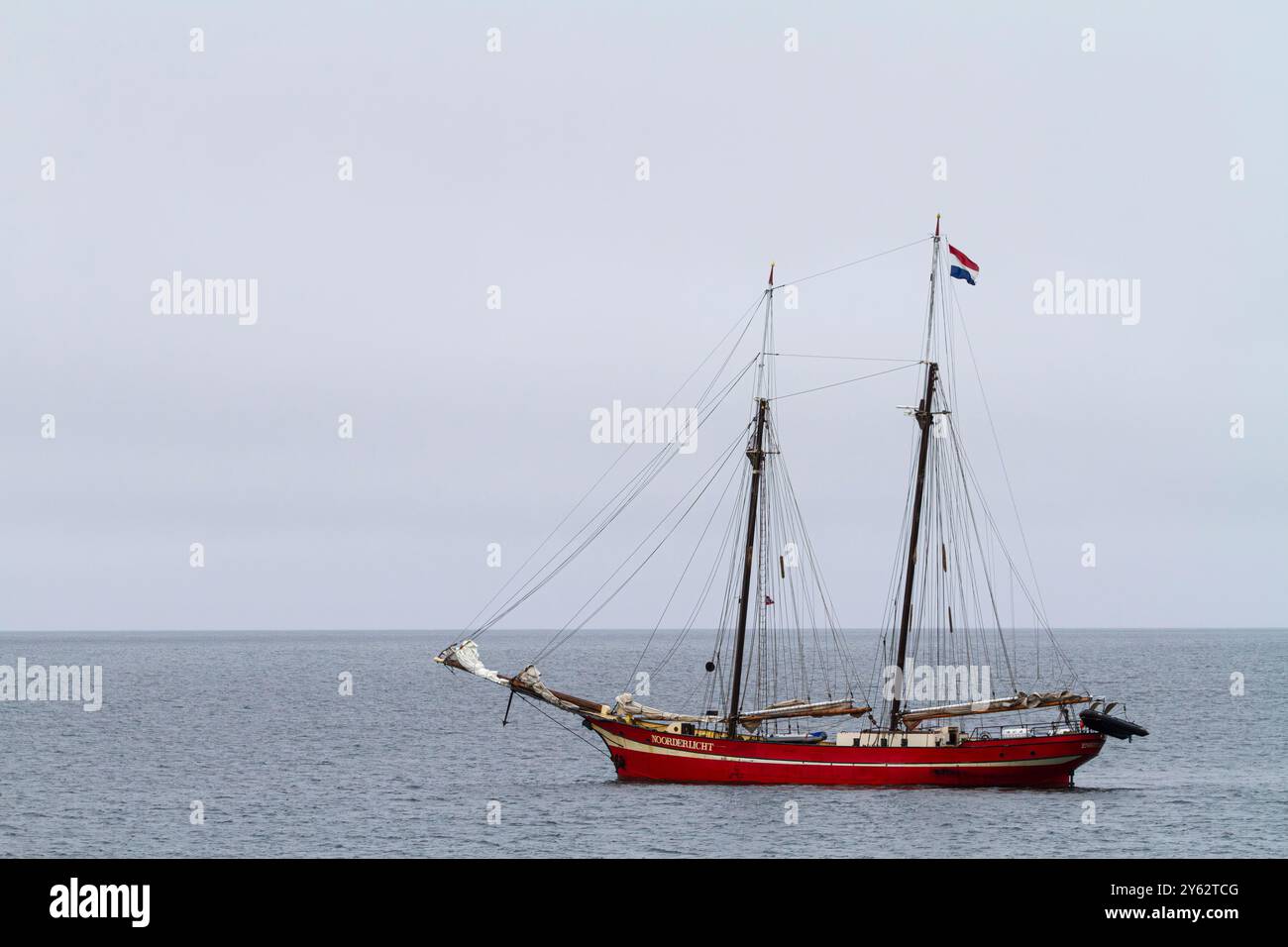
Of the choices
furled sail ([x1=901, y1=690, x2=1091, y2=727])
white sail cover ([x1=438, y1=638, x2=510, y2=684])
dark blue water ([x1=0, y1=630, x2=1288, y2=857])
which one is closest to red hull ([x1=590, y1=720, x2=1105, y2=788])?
dark blue water ([x1=0, y1=630, x2=1288, y2=857])

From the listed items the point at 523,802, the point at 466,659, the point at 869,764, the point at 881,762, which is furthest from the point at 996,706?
the point at 466,659

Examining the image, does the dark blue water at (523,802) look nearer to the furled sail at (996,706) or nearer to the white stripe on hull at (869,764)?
the white stripe on hull at (869,764)

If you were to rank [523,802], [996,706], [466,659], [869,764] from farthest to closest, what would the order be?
[466,659]
[523,802]
[996,706]
[869,764]

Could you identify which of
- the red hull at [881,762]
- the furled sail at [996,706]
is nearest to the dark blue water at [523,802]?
the red hull at [881,762]

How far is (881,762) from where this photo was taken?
64438 mm

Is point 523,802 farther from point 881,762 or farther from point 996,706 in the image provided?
point 996,706

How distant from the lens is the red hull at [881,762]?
211ft

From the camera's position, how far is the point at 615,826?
190 feet

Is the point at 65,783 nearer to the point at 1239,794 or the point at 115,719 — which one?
the point at 115,719

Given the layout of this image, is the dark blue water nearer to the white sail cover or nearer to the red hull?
the red hull

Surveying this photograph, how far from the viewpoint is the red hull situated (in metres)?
64.4

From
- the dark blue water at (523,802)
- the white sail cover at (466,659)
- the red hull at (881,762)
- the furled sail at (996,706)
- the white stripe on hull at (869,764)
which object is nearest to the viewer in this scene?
the dark blue water at (523,802)
